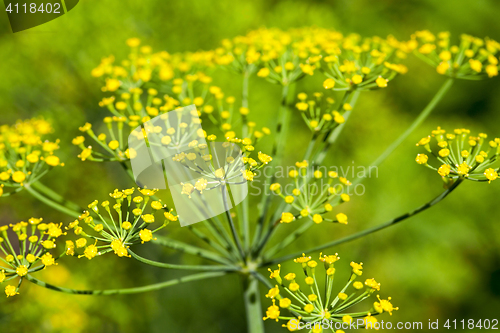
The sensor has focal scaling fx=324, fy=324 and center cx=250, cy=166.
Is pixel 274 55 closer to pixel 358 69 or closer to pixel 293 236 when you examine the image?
pixel 358 69

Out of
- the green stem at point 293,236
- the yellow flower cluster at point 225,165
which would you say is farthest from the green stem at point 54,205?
the green stem at point 293,236

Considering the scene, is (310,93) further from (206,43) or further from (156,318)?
(156,318)

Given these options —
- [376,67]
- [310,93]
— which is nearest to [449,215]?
[310,93]

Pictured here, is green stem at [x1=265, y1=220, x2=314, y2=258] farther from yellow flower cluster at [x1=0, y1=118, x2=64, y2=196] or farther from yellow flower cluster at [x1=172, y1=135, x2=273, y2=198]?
yellow flower cluster at [x1=0, y1=118, x2=64, y2=196]

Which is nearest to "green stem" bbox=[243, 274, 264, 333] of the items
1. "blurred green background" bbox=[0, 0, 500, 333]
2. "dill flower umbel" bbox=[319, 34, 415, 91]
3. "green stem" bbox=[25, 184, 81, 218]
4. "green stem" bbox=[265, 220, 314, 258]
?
"green stem" bbox=[265, 220, 314, 258]

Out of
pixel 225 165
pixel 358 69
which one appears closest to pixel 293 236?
pixel 225 165

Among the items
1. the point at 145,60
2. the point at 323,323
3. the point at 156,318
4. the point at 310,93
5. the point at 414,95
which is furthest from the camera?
the point at 414,95

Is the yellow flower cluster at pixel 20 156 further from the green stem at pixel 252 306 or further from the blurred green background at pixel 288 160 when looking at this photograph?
the blurred green background at pixel 288 160
